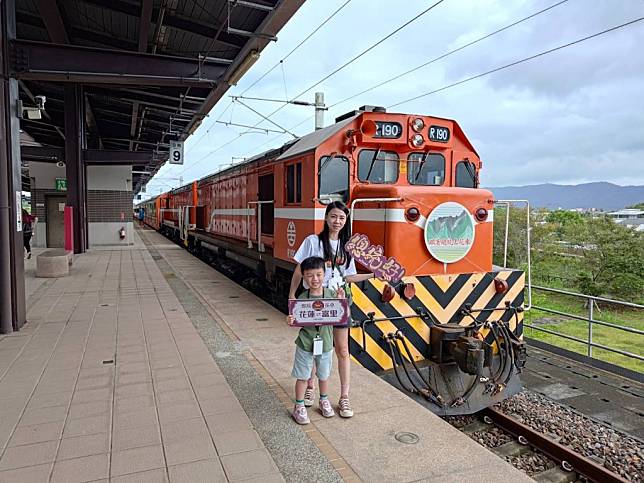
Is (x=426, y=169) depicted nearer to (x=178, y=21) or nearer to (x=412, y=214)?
(x=412, y=214)

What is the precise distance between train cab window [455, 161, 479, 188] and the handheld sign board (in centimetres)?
350

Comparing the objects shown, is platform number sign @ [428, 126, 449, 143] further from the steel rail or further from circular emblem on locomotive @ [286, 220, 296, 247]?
the steel rail

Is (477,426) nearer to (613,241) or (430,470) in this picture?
(430,470)

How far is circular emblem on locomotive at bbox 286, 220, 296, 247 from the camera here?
6.67 metres

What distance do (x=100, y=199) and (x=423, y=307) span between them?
18599 mm

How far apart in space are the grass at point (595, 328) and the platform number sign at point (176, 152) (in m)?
13.2

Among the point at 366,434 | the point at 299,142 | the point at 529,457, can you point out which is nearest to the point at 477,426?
the point at 529,457

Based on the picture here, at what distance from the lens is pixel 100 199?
20078 millimetres

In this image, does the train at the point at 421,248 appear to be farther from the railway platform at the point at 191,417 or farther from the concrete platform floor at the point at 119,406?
the concrete platform floor at the point at 119,406

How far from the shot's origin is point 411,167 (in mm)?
6047

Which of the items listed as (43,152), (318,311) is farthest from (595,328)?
(43,152)

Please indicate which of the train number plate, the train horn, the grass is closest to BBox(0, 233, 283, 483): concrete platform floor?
the train horn

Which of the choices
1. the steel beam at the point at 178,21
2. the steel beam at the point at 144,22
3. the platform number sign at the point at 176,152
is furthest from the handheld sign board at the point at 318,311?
the platform number sign at the point at 176,152

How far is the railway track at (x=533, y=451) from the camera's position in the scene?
4.07 m
